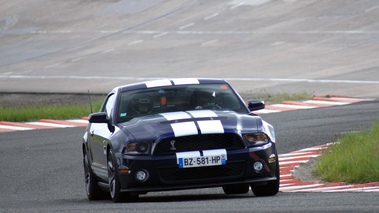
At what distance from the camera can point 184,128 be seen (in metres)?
12.1

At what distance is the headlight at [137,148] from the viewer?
39.7 feet

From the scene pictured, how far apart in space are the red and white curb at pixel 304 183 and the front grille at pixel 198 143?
1590 mm

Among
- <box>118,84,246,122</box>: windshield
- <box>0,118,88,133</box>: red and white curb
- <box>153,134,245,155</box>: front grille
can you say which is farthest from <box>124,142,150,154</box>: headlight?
<box>0,118,88,133</box>: red and white curb

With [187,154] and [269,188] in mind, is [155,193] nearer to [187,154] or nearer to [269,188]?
[269,188]

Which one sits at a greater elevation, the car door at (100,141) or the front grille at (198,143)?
the front grille at (198,143)

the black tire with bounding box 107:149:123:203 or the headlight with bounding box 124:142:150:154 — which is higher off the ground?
the headlight with bounding box 124:142:150:154

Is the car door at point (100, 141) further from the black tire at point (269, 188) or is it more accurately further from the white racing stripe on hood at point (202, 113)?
the black tire at point (269, 188)

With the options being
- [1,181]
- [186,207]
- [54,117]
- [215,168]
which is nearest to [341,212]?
[186,207]

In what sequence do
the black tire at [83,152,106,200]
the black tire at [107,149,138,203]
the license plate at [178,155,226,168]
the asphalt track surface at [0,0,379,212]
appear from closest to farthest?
1. the license plate at [178,155,226,168]
2. the black tire at [107,149,138,203]
3. the black tire at [83,152,106,200]
4. the asphalt track surface at [0,0,379,212]

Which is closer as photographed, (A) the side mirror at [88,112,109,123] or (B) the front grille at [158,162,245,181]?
(B) the front grille at [158,162,245,181]

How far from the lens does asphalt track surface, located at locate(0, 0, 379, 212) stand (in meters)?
17.1

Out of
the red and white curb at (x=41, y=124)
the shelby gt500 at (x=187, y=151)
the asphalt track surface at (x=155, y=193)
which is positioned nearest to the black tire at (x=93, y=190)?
the asphalt track surface at (x=155, y=193)

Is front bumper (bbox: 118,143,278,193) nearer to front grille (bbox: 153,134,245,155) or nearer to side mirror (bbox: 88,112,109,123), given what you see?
front grille (bbox: 153,134,245,155)

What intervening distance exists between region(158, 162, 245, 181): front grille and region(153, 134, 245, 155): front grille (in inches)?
7.2
